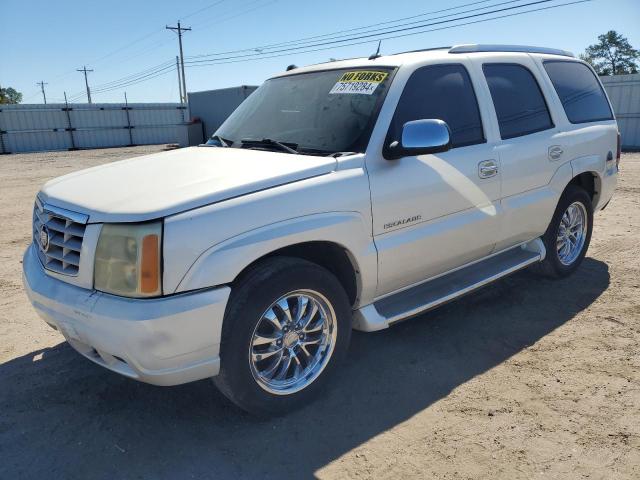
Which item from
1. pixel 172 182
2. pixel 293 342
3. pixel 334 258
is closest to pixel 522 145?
pixel 334 258

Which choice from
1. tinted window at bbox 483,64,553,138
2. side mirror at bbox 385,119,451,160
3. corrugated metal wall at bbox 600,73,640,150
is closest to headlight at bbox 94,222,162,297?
side mirror at bbox 385,119,451,160

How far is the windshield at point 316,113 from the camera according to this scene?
323cm

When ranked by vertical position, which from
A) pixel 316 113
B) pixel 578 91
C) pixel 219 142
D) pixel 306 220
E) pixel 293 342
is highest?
pixel 578 91

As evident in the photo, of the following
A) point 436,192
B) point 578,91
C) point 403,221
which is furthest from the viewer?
point 578,91

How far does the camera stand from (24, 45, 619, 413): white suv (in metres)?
2.43

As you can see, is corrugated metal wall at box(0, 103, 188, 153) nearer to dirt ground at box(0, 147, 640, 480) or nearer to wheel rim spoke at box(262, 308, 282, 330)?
dirt ground at box(0, 147, 640, 480)

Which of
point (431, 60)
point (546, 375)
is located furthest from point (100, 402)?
point (431, 60)

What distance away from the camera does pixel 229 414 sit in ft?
9.80

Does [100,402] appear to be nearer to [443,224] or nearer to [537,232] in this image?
[443,224]

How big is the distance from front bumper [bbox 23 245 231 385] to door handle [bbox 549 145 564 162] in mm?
3138

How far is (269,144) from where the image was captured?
3.46 m

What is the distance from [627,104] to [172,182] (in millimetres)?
21143

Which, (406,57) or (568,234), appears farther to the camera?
(568,234)

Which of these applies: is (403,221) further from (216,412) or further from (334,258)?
(216,412)
